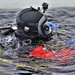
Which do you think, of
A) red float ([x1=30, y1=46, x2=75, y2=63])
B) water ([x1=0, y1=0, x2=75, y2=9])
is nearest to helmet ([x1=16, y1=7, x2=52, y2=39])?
red float ([x1=30, y1=46, x2=75, y2=63])

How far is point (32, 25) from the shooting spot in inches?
217

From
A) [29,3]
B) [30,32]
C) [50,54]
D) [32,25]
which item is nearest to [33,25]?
[32,25]

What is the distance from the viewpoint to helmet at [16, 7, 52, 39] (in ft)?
17.9

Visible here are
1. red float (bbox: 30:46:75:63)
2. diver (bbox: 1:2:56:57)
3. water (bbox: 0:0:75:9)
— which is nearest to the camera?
red float (bbox: 30:46:75:63)

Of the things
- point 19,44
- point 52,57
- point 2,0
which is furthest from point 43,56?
point 2,0

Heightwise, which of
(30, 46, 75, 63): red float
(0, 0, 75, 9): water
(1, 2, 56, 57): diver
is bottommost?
(30, 46, 75, 63): red float

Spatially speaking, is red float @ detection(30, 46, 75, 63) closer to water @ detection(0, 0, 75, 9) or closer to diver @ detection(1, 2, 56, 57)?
diver @ detection(1, 2, 56, 57)

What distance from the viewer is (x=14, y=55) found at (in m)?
5.51

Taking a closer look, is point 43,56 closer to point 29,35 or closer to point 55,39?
point 29,35

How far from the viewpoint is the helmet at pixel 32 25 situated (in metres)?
5.46

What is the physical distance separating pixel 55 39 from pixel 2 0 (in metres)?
4.52

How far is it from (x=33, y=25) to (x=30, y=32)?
0.14 m

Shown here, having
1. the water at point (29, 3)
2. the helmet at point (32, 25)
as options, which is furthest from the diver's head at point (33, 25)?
the water at point (29, 3)

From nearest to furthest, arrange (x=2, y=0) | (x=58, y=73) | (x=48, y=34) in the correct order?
1. (x=58, y=73)
2. (x=48, y=34)
3. (x=2, y=0)
